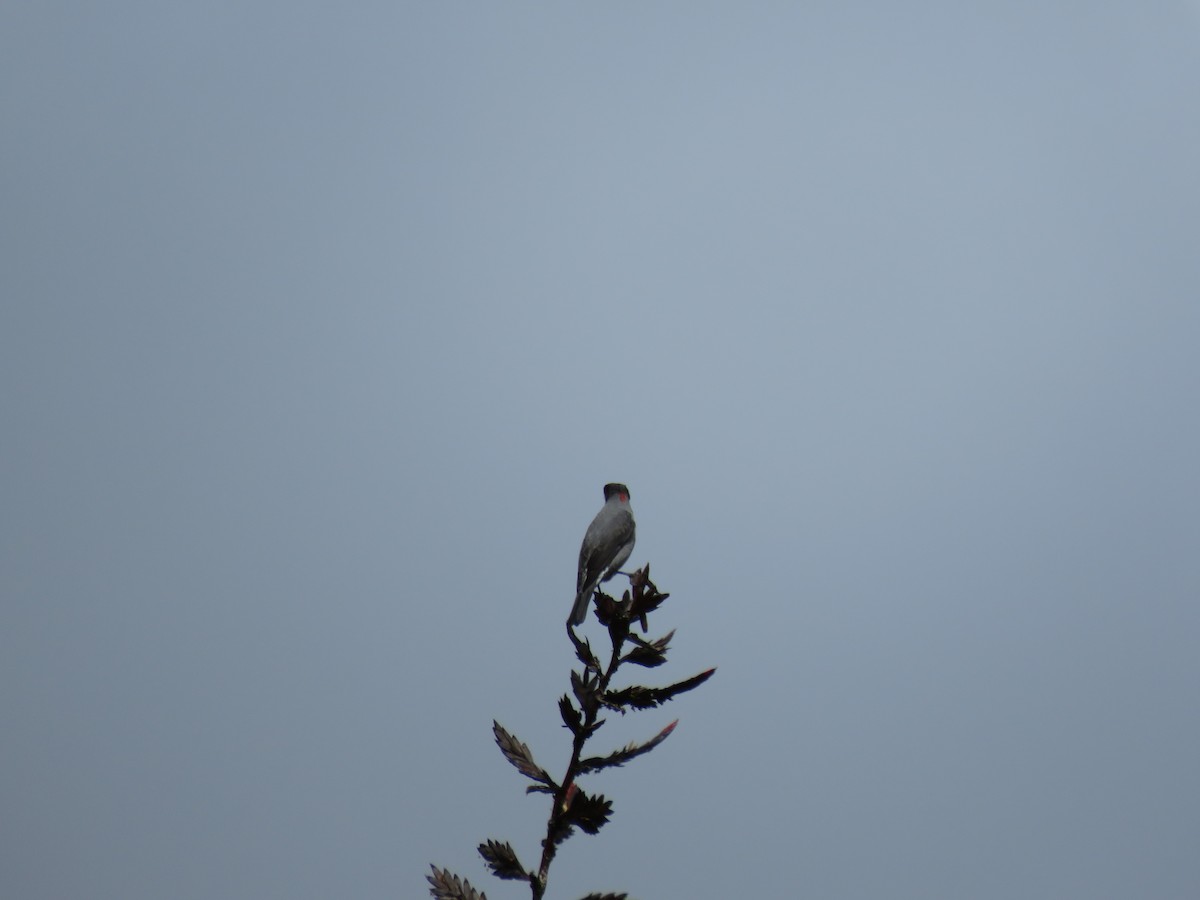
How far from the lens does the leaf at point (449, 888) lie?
322 cm

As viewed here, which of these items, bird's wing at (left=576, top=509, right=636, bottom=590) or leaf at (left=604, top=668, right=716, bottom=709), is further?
bird's wing at (left=576, top=509, right=636, bottom=590)

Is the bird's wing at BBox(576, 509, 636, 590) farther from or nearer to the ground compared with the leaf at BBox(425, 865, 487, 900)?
farther from the ground

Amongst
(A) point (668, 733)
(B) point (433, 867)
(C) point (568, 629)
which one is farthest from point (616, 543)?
(B) point (433, 867)

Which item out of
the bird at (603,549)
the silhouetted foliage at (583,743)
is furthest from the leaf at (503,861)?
the bird at (603,549)

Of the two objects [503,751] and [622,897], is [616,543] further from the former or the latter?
[622,897]

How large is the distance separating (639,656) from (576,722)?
0.33m

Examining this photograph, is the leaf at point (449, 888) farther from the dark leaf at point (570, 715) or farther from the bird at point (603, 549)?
the bird at point (603, 549)

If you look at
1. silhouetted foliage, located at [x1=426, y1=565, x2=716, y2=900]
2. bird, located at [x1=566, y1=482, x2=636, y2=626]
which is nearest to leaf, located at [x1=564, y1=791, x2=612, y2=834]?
silhouetted foliage, located at [x1=426, y1=565, x2=716, y2=900]

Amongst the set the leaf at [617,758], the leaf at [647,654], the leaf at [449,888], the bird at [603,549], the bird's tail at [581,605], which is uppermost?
the bird at [603,549]

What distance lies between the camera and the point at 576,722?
334 centimetres

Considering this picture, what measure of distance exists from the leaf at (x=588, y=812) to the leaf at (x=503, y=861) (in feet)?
0.70

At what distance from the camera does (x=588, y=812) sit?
326 cm

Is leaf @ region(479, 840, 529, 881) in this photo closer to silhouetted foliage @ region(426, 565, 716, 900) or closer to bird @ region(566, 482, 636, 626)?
silhouetted foliage @ region(426, 565, 716, 900)

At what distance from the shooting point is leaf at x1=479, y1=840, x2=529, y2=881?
320 cm
